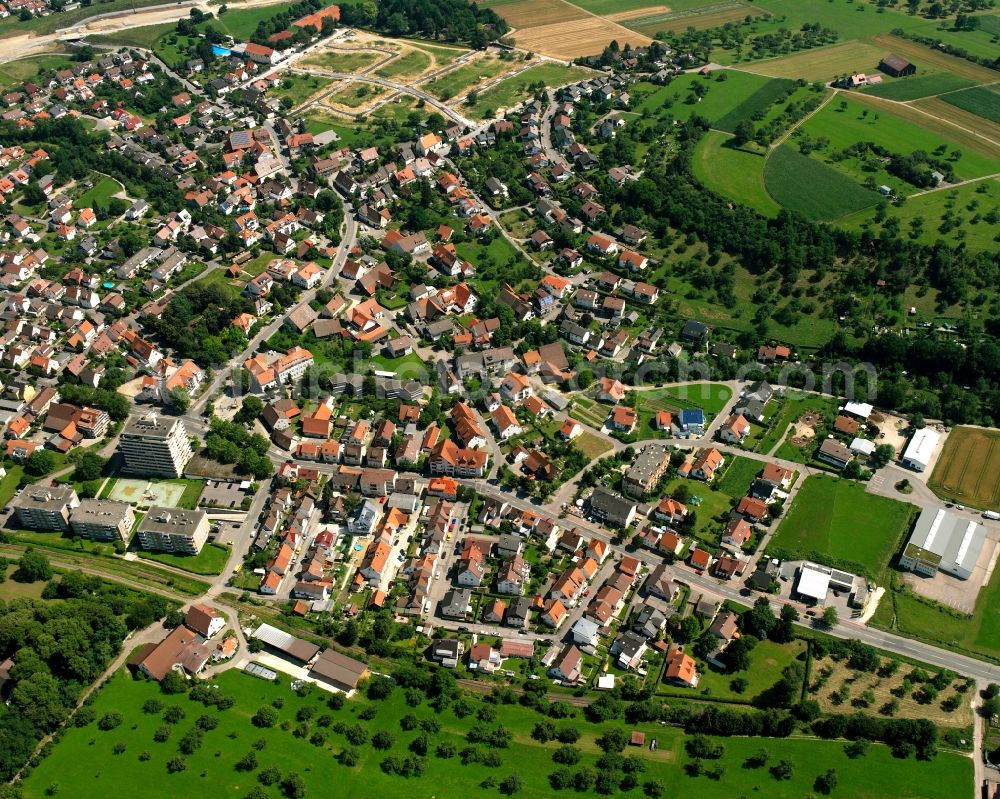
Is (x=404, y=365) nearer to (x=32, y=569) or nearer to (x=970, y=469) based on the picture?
(x=32, y=569)

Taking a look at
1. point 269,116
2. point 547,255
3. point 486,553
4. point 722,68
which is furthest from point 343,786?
point 722,68

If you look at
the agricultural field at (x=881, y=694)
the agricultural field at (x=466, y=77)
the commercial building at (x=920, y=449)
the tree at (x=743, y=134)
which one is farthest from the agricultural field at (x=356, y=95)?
the agricultural field at (x=881, y=694)

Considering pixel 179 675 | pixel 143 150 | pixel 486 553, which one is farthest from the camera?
pixel 143 150

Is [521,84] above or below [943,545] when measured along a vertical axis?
above

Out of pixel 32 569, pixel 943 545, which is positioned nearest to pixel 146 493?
pixel 32 569

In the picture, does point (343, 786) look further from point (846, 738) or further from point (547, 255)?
point (547, 255)

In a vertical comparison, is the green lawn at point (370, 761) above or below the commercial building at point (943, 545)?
below

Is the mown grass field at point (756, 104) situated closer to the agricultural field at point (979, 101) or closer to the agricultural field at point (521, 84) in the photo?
the agricultural field at point (979, 101)
